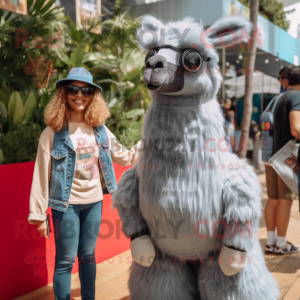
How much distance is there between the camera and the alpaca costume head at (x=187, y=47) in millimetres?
1401

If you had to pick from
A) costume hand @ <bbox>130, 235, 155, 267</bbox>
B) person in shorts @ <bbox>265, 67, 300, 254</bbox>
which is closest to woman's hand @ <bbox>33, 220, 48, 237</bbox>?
costume hand @ <bbox>130, 235, 155, 267</bbox>

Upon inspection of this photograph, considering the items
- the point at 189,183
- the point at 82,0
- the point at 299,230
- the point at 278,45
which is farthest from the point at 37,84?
the point at 278,45

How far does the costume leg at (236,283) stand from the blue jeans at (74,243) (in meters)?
0.85

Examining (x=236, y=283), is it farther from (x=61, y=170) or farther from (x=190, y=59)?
(x=61, y=170)

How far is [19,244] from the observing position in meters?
2.59

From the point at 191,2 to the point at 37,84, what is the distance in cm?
567

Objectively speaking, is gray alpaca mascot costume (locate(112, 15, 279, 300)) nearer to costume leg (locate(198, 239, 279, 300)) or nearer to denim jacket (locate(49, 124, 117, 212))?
costume leg (locate(198, 239, 279, 300))

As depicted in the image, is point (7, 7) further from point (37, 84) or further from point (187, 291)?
point (187, 291)

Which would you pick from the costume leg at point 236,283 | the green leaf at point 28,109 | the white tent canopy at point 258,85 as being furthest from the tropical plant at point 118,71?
the white tent canopy at point 258,85

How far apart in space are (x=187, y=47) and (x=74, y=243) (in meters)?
1.37

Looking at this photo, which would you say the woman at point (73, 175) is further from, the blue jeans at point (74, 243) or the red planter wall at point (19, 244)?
A: the red planter wall at point (19, 244)

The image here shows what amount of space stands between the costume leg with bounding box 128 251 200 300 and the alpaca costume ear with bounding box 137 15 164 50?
1008 millimetres

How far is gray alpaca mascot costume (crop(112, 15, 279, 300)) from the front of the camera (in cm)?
146

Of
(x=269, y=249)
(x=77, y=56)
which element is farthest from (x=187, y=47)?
(x=77, y=56)
